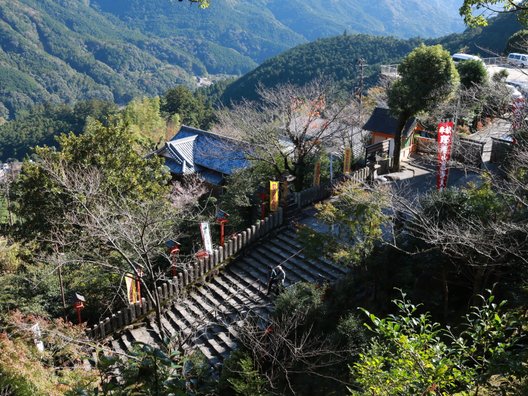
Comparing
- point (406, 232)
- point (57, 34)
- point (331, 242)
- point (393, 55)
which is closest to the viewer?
point (406, 232)

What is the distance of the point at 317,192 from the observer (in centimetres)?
1574

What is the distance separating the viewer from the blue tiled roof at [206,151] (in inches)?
884

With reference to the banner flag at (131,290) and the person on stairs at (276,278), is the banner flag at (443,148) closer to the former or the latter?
the person on stairs at (276,278)

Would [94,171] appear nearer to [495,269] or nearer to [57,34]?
[495,269]

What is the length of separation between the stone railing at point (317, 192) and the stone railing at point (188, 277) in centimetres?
103

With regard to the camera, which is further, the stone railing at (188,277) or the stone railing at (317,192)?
the stone railing at (317,192)

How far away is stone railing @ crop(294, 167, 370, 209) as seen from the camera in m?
15.3

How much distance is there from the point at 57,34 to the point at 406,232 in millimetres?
182501

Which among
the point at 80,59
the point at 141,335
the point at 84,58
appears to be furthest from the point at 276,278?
the point at 80,59

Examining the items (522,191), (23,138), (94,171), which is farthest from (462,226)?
(23,138)

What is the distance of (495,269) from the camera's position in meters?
A: 8.56

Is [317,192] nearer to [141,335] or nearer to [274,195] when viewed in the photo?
[274,195]

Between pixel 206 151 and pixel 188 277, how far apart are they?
1274 centimetres

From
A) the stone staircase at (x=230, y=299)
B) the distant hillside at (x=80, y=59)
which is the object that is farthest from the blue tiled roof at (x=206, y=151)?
the distant hillside at (x=80, y=59)
